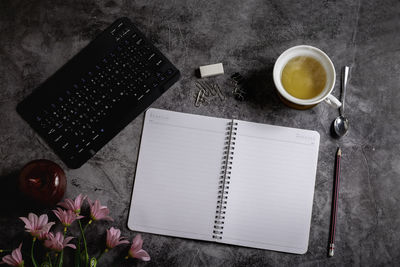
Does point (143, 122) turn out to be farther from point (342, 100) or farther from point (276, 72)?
point (342, 100)

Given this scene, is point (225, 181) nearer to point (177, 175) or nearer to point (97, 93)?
point (177, 175)

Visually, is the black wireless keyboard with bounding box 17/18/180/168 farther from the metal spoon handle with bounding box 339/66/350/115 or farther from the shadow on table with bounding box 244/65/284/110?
the metal spoon handle with bounding box 339/66/350/115

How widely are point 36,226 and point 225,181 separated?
49 cm

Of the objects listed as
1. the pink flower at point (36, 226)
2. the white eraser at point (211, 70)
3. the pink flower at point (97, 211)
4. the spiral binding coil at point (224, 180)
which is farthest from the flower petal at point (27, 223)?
the white eraser at point (211, 70)

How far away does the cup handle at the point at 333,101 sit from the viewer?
971 millimetres

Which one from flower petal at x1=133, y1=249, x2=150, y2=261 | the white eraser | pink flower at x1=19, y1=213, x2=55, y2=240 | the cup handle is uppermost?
the white eraser

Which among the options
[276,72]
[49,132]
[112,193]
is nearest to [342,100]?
[276,72]

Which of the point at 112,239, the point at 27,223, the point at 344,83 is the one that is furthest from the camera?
the point at 344,83

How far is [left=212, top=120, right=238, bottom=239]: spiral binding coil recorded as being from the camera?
100 cm

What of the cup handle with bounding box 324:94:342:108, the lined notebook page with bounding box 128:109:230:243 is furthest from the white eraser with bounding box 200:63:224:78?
the cup handle with bounding box 324:94:342:108

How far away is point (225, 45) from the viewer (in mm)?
1063

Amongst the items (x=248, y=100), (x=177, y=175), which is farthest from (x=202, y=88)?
(x=177, y=175)

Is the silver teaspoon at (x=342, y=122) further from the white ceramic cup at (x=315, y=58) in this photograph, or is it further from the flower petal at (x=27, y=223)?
the flower petal at (x=27, y=223)

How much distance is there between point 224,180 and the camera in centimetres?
102
